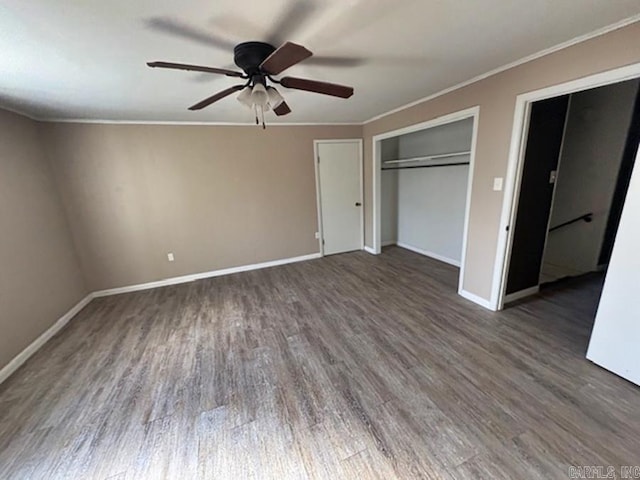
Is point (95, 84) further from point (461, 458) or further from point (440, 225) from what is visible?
point (440, 225)

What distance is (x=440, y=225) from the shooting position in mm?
4336

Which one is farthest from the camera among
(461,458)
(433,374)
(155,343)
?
(155,343)

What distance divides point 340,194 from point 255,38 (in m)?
3.21

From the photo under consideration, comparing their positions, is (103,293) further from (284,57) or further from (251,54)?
(284,57)

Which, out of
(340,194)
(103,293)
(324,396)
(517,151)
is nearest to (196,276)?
(103,293)

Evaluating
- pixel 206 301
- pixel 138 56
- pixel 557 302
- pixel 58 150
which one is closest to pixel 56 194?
pixel 58 150

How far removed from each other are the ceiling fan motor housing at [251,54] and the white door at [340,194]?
273cm

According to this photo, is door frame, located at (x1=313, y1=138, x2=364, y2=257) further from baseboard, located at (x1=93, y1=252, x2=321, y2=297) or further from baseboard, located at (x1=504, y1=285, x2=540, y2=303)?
baseboard, located at (x1=504, y1=285, x2=540, y2=303)

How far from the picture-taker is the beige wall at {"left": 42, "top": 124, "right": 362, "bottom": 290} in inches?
132

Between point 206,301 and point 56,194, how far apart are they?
2200 mm

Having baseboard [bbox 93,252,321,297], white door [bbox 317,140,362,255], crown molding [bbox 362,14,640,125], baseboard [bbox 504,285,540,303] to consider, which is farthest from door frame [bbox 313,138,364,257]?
baseboard [bbox 504,285,540,303]

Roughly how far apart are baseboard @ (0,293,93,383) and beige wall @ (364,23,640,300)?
173 inches

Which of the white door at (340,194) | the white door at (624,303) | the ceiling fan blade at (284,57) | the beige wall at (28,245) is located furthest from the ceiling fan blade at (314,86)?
the beige wall at (28,245)

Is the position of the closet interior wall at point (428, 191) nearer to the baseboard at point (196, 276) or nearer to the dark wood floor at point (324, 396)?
the dark wood floor at point (324, 396)
